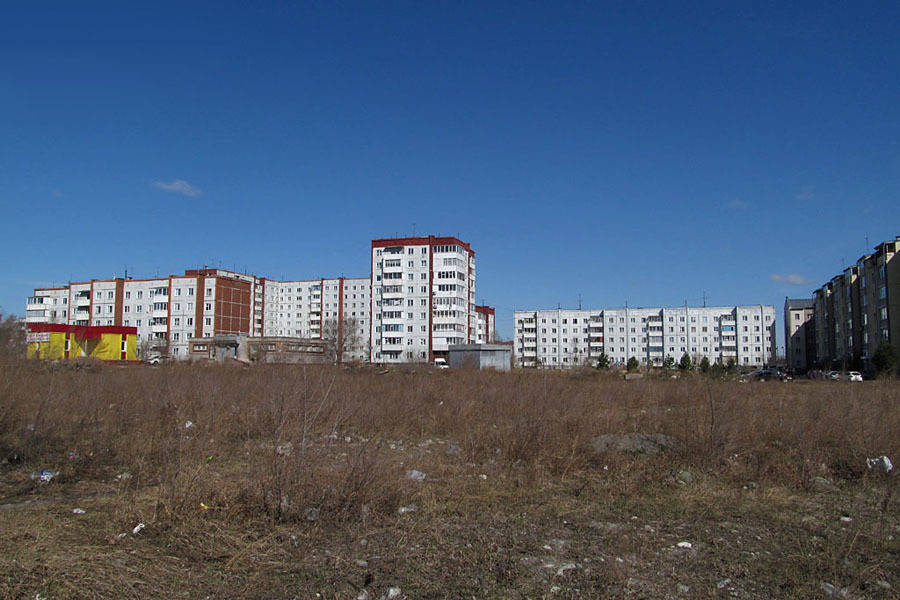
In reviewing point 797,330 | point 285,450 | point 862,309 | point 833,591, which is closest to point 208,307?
point 862,309

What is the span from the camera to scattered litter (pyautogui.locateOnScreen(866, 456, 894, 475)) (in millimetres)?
7434

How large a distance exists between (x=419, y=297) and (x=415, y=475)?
67.5 meters

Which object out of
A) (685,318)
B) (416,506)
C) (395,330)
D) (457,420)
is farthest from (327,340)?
(416,506)

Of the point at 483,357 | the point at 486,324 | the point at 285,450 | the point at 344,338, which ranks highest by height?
the point at 486,324

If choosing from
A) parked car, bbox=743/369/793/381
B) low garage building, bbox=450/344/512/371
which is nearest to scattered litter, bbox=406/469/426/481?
parked car, bbox=743/369/793/381

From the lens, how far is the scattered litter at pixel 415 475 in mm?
6873

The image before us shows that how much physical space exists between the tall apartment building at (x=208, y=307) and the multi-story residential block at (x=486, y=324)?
20348mm

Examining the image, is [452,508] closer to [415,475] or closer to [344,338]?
[415,475]

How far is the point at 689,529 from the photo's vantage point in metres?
5.32

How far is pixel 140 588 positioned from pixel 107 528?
1.43m

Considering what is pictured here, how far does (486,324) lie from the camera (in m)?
108

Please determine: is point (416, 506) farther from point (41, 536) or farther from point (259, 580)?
point (41, 536)

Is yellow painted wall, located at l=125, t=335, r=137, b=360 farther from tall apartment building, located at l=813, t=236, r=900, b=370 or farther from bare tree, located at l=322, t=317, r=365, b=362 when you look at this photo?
tall apartment building, located at l=813, t=236, r=900, b=370

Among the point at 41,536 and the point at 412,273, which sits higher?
the point at 412,273
